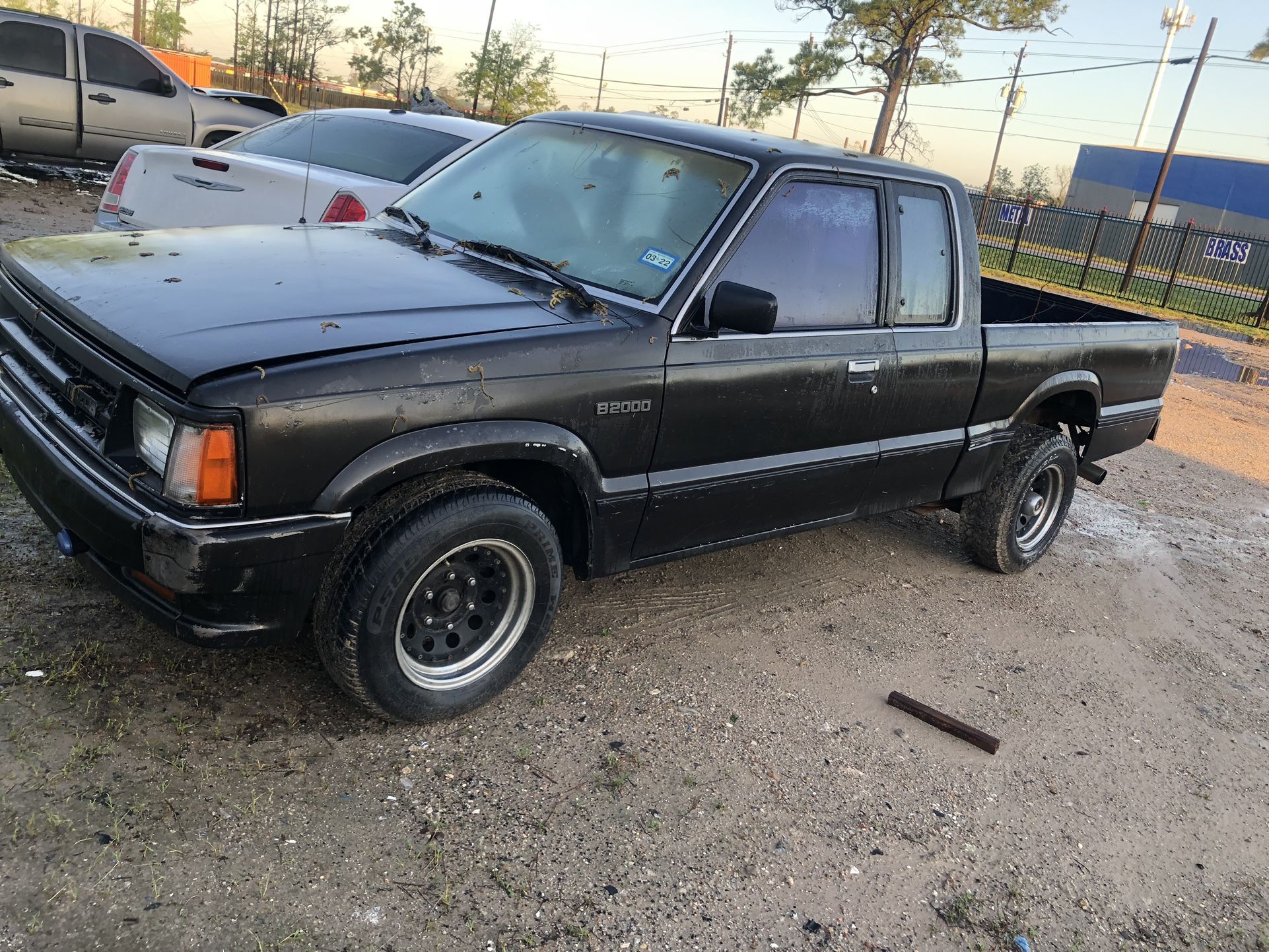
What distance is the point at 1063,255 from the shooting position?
24.4 metres

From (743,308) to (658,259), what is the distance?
45 centimetres

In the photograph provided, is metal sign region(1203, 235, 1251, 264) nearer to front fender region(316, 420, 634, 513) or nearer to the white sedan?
the white sedan

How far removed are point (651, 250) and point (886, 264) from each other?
1.16 meters

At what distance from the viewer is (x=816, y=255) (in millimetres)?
3834

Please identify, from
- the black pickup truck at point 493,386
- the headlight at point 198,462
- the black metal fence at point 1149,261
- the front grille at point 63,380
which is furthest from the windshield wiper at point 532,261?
the black metal fence at point 1149,261

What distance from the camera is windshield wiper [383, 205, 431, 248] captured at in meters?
3.83

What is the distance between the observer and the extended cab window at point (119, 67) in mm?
11492

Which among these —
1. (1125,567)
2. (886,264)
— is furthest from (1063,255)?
(886,264)

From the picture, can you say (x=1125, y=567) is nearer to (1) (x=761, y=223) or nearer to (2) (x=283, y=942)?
(1) (x=761, y=223)

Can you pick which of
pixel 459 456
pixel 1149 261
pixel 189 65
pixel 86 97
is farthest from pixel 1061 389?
pixel 189 65

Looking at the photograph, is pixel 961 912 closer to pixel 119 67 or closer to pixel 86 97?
pixel 86 97

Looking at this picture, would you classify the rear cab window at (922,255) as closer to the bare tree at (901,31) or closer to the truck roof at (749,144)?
the truck roof at (749,144)

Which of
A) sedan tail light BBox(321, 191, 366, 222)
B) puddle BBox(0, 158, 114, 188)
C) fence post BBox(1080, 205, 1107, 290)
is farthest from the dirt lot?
fence post BBox(1080, 205, 1107, 290)

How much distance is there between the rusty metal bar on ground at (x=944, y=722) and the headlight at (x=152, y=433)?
2.72 m
